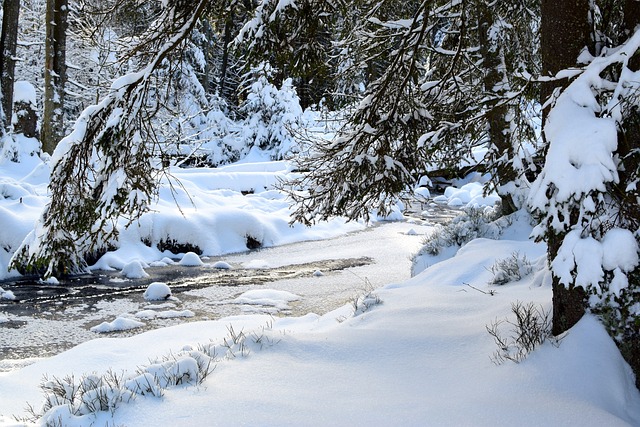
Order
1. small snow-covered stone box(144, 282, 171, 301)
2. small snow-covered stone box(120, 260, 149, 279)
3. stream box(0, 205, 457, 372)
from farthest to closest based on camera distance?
small snow-covered stone box(120, 260, 149, 279)
small snow-covered stone box(144, 282, 171, 301)
stream box(0, 205, 457, 372)

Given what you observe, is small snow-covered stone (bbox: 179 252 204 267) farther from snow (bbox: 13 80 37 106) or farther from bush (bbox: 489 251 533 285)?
bush (bbox: 489 251 533 285)

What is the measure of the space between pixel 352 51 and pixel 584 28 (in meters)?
3.80

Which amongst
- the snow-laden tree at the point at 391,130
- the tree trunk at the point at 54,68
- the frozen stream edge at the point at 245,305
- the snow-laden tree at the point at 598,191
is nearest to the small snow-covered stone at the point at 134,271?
the frozen stream edge at the point at 245,305

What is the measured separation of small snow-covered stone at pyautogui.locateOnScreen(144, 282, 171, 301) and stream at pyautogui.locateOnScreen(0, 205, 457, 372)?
0.12m

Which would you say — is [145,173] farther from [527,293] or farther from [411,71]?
[527,293]

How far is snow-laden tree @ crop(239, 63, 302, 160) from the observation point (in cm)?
2848

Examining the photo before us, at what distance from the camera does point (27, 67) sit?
27.4 m

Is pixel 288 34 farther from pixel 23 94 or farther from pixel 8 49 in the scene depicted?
pixel 8 49

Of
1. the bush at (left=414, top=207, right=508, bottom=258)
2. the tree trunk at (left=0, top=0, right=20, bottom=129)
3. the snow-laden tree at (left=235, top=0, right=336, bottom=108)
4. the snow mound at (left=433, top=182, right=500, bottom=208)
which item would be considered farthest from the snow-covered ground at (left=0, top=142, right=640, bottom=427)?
the snow mound at (left=433, top=182, right=500, bottom=208)

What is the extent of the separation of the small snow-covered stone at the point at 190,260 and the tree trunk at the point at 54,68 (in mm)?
4871

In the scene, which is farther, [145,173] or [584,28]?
[145,173]

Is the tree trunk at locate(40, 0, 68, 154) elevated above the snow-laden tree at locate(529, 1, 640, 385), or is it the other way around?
the tree trunk at locate(40, 0, 68, 154)

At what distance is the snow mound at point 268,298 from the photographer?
9.70m

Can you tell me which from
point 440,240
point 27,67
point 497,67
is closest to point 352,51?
point 497,67
